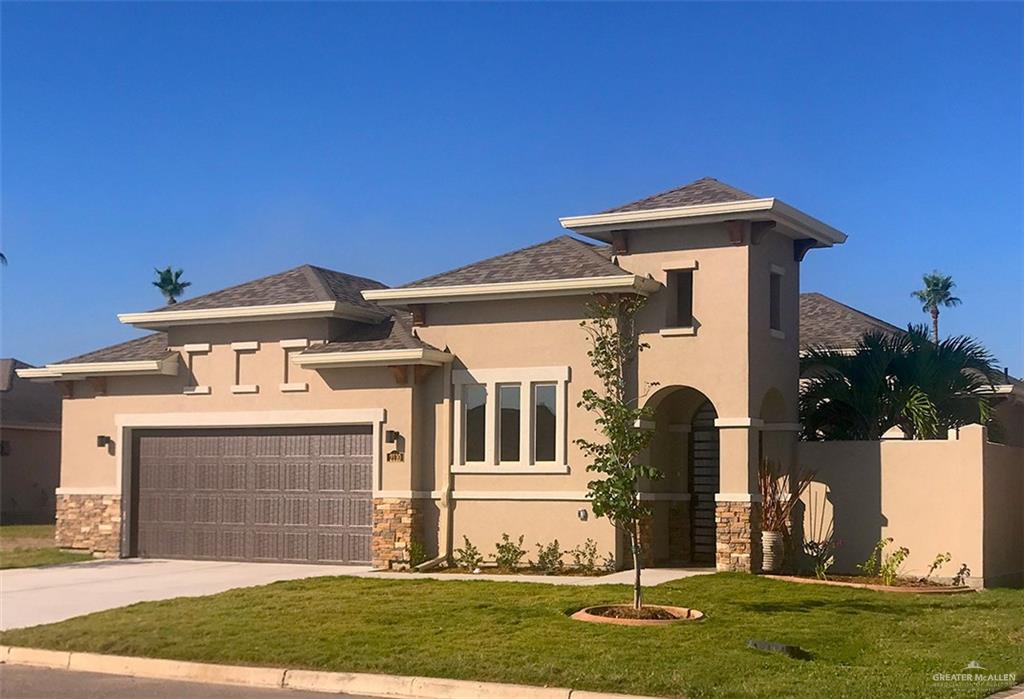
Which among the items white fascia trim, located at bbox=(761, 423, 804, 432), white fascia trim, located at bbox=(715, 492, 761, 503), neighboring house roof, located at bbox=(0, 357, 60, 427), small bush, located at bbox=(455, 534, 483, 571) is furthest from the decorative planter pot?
neighboring house roof, located at bbox=(0, 357, 60, 427)

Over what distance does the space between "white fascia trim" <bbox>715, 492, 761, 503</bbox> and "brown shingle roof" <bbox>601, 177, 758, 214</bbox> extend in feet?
15.8

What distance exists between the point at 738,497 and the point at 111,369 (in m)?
13.2

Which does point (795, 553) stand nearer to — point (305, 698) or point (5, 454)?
point (305, 698)

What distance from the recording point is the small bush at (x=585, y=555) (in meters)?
22.0

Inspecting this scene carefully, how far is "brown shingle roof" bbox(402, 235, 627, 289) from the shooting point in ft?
74.3

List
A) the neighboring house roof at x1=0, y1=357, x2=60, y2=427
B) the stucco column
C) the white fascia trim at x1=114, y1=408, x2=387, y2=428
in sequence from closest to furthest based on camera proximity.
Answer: the stucco column, the white fascia trim at x1=114, y1=408, x2=387, y2=428, the neighboring house roof at x1=0, y1=357, x2=60, y2=427

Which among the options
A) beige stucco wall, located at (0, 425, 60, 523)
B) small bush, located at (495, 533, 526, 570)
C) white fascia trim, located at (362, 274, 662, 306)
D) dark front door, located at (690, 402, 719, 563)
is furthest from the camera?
beige stucco wall, located at (0, 425, 60, 523)

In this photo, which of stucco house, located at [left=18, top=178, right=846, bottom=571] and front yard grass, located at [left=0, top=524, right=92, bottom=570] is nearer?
stucco house, located at [left=18, top=178, right=846, bottom=571]

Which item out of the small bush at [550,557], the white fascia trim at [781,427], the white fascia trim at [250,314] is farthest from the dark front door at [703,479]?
the white fascia trim at [250,314]

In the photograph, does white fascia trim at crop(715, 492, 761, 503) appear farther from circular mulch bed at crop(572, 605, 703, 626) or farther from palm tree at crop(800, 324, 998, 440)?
circular mulch bed at crop(572, 605, 703, 626)

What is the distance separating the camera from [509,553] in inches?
894

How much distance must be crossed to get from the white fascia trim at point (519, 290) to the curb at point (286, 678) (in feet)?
33.6

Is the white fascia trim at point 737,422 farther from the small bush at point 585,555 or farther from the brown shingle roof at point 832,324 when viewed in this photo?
the brown shingle roof at point 832,324

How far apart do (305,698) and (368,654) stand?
4.06 feet
